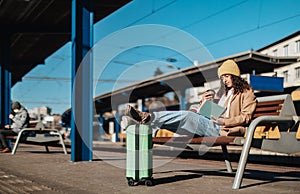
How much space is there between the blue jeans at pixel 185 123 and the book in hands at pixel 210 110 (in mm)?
62

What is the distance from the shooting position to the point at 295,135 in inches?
193

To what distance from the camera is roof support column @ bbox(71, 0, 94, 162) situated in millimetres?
9125

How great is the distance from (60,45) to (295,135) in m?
17.5

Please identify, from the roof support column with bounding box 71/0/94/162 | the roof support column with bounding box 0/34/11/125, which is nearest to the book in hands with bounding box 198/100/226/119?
the roof support column with bounding box 71/0/94/162

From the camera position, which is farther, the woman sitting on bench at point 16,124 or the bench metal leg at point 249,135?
the woman sitting on bench at point 16,124

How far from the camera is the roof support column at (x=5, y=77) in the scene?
18.2 m

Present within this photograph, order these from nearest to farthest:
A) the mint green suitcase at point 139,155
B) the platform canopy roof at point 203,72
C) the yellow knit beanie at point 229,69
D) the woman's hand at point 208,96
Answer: the mint green suitcase at point 139,155 < the yellow knit beanie at point 229,69 < the woman's hand at point 208,96 < the platform canopy roof at point 203,72

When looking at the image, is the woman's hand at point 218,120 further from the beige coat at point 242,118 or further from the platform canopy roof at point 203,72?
the platform canopy roof at point 203,72

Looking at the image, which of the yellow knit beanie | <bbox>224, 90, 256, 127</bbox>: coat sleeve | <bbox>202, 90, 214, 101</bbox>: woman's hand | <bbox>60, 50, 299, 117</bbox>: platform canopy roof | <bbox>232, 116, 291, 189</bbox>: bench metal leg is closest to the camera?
<bbox>232, 116, 291, 189</bbox>: bench metal leg

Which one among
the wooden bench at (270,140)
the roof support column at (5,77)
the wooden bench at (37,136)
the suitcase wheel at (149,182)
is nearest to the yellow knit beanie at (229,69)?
the wooden bench at (270,140)

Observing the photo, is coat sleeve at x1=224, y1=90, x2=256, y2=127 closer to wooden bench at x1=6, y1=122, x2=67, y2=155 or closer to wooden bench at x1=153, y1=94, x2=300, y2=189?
wooden bench at x1=153, y1=94, x2=300, y2=189

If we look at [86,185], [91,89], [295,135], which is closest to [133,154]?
[86,185]

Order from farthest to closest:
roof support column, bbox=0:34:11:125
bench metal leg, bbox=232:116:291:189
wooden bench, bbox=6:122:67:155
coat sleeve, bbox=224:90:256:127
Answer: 1. roof support column, bbox=0:34:11:125
2. wooden bench, bbox=6:122:67:155
3. coat sleeve, bbox=224:90:256:127
4. bench metal leg, bbox=232:116:291:189

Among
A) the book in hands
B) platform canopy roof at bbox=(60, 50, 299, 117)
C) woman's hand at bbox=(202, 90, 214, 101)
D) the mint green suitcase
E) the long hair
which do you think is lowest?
the mint green suitcase
